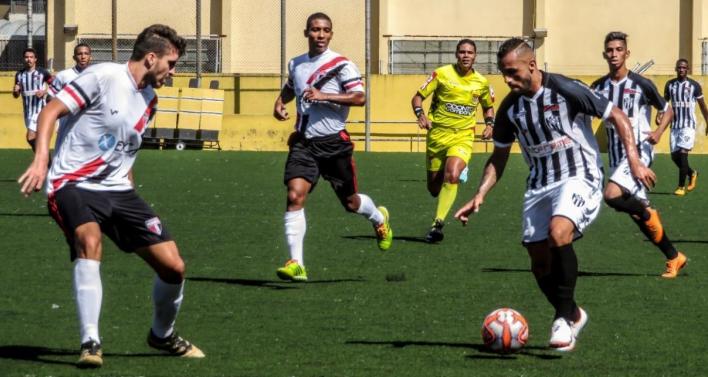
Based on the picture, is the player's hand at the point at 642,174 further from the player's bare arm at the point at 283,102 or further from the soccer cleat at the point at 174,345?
the player's bare arm at the point at 283,102

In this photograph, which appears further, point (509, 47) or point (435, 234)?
point (435, 234)

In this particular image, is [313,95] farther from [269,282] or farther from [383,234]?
[383,234]

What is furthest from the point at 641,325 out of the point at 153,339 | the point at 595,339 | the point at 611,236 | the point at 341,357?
the point at 611,236

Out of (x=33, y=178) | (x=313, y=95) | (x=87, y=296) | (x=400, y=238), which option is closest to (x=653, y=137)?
(x=313, y=95)

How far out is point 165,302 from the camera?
26.3ft

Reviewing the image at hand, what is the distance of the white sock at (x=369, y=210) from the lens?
12570 mm

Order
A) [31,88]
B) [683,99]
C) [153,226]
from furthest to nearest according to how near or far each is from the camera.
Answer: [31,88] < [683,99] < [153,226]

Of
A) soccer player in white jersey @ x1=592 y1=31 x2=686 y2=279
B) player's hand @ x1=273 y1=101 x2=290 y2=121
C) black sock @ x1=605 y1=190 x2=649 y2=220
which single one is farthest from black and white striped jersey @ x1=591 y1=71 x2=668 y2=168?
player's hand @ x1=273 y1=101 x2=290 y2=121

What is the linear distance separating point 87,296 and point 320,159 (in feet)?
15.1

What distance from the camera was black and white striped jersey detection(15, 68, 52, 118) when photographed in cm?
2412

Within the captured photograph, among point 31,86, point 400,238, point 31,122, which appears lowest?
point 400,238

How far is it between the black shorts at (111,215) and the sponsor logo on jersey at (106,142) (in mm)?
229

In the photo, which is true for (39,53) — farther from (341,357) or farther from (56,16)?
(341,357)

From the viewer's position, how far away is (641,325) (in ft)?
31.2
